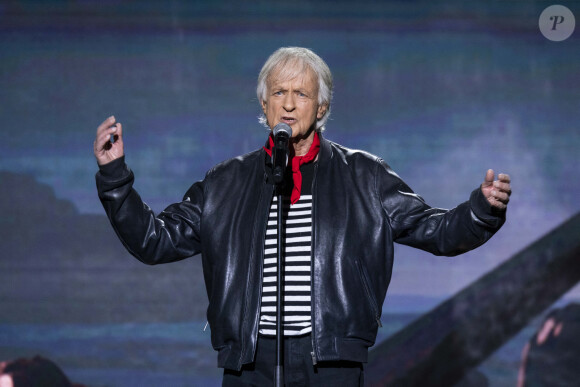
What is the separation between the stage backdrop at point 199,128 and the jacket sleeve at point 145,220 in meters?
2.19

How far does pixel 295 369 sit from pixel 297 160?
63cm

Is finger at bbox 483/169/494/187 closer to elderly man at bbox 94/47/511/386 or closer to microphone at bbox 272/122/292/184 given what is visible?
elderly man at bbox 94/47/511/386

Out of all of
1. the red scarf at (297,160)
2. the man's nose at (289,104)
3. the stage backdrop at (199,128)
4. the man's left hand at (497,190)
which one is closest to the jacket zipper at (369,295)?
the red scarf at (297,160)

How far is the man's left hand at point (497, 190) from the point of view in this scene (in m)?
1.89

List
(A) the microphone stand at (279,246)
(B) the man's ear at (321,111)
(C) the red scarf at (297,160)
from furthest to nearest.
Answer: (B) the man's ear at (321,111), (C) the red scarf at (297,160), (A) the microphone stand at (279,246)

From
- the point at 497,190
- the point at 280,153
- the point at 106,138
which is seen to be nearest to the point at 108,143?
the point at 106,138

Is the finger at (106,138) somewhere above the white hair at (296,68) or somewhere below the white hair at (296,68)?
below

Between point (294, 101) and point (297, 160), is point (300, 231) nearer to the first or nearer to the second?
point (297, 160)

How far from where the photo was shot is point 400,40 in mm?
4422

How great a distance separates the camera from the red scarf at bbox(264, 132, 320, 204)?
2.14 meters

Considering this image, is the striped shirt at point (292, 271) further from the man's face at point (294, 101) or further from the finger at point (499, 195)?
the finger at point (499, 195)

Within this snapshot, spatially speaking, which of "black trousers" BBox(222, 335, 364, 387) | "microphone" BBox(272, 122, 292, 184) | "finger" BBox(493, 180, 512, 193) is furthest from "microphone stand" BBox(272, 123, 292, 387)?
"finger" BBox(493, 180, 512, 193)

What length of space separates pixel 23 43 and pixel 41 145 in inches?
25.1

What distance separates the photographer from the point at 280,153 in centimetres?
177
